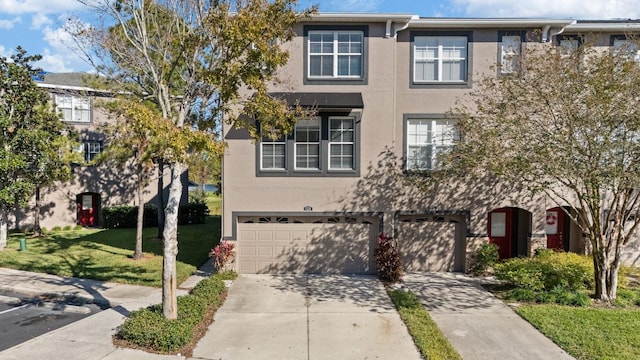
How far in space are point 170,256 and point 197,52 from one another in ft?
14.9

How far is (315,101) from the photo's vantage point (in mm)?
12211

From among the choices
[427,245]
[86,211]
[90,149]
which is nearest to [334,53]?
[427,245]

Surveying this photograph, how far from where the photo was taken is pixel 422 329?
8359 millimetres

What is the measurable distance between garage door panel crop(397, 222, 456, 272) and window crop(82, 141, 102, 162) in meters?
18.7

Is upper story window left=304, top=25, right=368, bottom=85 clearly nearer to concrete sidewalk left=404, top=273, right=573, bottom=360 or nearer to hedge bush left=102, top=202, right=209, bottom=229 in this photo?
concrete sidewalk left=404, top=273, right=573, bottom=360

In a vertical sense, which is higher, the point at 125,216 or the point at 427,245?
the point at 427,245

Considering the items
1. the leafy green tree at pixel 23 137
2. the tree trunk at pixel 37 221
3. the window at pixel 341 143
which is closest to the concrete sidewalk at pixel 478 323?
the window at pixel 341 143

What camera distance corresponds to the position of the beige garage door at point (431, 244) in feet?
43.6

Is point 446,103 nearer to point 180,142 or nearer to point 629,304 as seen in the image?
point 629,304

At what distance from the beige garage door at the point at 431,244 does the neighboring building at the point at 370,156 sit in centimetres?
3

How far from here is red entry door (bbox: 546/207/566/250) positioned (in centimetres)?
1418

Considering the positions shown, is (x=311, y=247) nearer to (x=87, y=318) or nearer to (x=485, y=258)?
(x=485, y=258)

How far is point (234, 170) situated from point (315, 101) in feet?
11.3

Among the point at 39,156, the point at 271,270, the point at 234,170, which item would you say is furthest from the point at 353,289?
the point at 39,156
